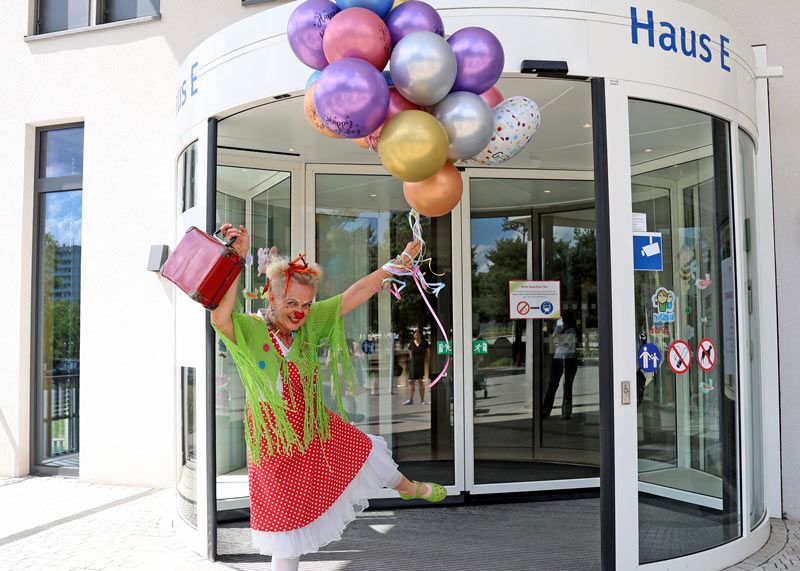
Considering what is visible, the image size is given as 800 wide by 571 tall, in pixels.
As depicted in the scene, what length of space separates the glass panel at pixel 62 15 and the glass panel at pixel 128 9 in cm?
24

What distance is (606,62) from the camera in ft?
11.9

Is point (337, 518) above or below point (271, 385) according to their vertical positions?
below

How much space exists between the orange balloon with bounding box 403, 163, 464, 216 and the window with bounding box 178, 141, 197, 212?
1954 mm

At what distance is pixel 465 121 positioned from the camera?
9.08 feet

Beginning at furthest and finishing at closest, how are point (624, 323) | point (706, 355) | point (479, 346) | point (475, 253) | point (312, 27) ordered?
point (475, 253) → point (479, 346) → point (706, 355) → point (624, 323) → point (312, 27)

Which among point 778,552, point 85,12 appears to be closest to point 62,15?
point 85,12

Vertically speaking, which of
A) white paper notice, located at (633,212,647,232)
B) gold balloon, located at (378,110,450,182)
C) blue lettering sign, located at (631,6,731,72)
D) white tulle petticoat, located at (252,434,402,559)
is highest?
blue lettering sign, located at (631,6,731,72)

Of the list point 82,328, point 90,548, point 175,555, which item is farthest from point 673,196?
point 82,328

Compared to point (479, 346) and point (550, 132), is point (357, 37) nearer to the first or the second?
point (550, 132)

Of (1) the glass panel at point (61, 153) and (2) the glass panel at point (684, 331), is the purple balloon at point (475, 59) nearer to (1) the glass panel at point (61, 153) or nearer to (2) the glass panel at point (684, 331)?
(2) the glass panel at point (684, 331)

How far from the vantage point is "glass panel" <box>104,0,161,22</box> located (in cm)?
670

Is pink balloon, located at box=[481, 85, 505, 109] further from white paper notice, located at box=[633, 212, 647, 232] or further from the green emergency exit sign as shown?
the green emergency exit sign

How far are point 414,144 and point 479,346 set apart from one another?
344cm

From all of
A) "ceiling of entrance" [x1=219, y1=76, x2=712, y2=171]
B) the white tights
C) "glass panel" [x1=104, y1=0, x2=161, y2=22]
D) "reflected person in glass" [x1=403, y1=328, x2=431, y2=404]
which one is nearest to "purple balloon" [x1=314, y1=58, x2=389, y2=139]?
"ceiling of entrance" [x1=219, y1=76, x2=712, y2=171]
